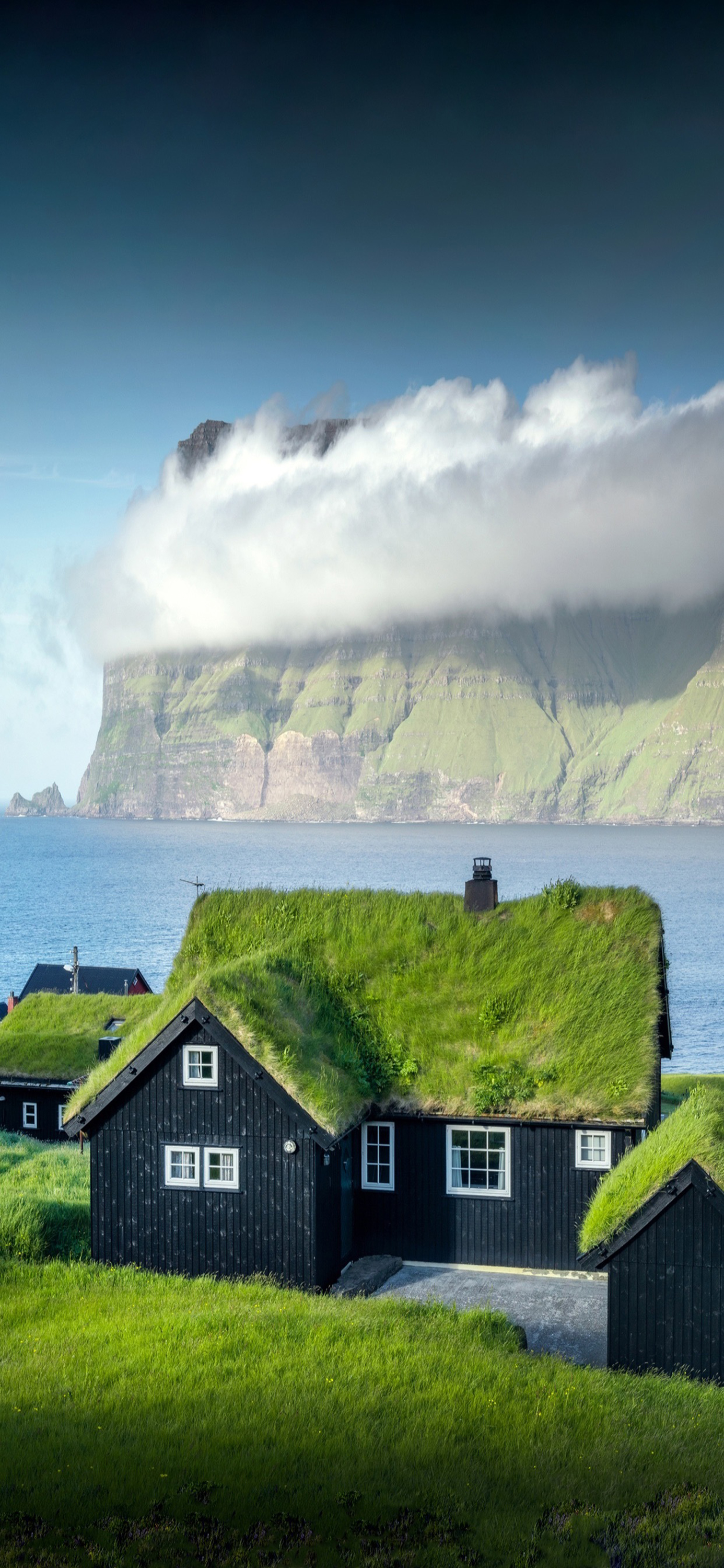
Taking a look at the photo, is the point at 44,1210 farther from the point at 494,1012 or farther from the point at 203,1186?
the point at 494,1012

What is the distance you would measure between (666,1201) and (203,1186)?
983cm

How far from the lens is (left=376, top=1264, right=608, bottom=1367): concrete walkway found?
22.0m

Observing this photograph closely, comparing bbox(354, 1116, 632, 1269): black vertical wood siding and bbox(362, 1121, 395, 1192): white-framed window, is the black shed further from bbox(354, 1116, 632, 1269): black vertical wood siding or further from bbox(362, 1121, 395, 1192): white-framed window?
bbox(362, 1121, 395, 1192): white-framed window

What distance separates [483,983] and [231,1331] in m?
10.8

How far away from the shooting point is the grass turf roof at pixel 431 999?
25.4 meters

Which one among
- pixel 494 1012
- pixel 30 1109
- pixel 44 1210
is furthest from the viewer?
pixel 30 1109

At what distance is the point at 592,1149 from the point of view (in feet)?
84.1

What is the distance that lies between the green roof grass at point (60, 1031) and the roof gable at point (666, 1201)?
28.5m

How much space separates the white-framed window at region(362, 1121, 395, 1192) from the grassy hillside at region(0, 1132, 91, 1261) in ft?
21.1

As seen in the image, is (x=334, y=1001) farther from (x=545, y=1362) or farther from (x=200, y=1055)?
(x=545, y=1362)

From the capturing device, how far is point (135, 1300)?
22.4m

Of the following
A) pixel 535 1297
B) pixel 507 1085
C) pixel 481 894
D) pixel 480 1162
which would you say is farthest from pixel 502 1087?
pixel 481 894

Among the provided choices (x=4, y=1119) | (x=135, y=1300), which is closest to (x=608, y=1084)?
(x=135, y=1300)

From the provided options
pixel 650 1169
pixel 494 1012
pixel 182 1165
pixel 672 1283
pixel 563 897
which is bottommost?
pixel 672 1283
